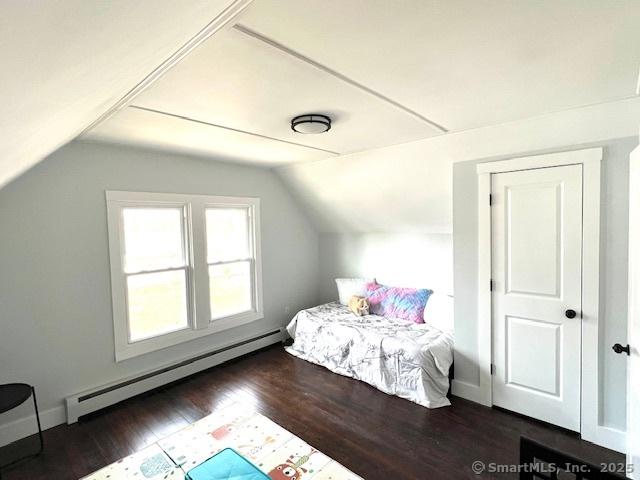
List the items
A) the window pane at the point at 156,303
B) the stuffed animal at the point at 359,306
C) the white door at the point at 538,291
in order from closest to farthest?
the white door at the point at 538,291, the window pane at the point at 156,303, the stuffed animal at the point at 359,306

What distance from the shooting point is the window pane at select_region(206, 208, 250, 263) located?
3760 millimetres

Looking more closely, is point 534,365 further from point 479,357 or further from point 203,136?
point 203,136

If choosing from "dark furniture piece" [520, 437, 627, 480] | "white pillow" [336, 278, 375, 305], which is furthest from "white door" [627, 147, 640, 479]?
"white pillow" [336, 278, 375, 305]

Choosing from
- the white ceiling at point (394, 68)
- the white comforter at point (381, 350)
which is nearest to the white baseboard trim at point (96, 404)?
the white comforter at point (381, 350)

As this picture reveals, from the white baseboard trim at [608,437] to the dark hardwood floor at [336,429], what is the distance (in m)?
0.05

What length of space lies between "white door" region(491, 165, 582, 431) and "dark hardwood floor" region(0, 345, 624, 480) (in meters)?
0.27

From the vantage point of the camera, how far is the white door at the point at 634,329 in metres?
1.47

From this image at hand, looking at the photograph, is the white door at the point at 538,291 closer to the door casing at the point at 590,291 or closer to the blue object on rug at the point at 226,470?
the door casing at the point at 590,291

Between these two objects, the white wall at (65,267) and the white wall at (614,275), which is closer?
the white wall at (614,275)

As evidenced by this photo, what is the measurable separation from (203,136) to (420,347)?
8.88ft

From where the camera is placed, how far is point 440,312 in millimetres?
3453

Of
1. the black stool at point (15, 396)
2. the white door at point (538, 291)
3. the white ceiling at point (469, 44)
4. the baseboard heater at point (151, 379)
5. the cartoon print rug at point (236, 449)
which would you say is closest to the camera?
the white ceiling at point (469, 44)

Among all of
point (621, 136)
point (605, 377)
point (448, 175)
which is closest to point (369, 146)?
point (448, 175)

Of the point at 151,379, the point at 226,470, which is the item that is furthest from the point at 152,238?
the point at 226,470
